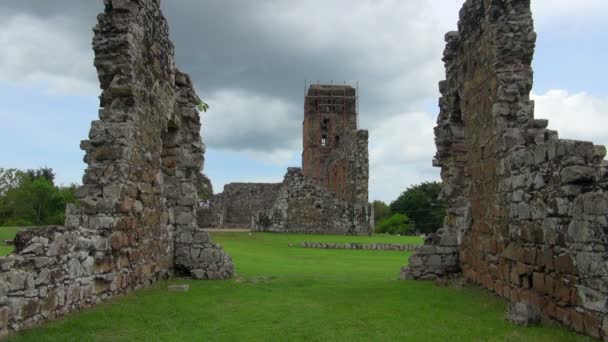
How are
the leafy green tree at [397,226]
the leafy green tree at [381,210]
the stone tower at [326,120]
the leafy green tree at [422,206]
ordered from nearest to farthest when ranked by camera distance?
the leafy green tree at [397,226] → the leafy green tree at [422,206] → the stone tower at [326,120] → the leafy green tree at [381,210]

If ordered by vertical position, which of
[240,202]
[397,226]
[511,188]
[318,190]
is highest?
[240,202]

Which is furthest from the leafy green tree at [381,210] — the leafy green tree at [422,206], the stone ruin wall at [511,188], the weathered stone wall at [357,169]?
the stone ruin wall at [511,188]

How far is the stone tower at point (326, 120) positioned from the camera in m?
63.8

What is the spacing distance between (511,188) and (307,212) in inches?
758

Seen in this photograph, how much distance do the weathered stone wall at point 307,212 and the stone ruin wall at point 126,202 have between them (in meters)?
14.7

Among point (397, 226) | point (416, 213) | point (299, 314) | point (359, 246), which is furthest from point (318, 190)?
point (416, 213)

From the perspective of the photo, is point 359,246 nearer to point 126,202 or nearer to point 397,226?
point 126,202

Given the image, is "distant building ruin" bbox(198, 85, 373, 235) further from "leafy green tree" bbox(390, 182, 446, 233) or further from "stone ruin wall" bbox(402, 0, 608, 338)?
"stone ruin wall" bbox(402, 0, 608, 338)

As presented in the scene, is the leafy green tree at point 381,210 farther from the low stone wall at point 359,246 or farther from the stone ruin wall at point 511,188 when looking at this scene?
the stone ruin wall at point 511,188

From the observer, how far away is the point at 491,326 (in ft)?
23.0

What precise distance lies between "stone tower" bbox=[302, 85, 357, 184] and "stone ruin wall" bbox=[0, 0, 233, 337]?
167 ft

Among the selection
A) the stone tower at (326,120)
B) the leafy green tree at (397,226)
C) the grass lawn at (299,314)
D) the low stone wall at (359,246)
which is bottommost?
the grass lawn at (299,314)

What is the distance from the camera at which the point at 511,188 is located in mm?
8719

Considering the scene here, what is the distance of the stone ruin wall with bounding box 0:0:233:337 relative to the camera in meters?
6.47
